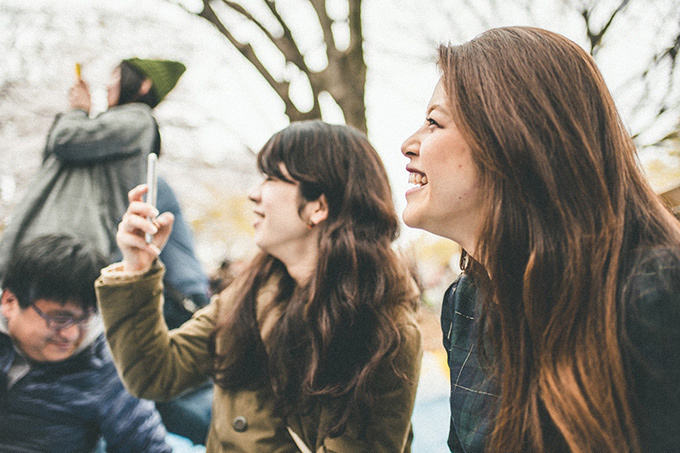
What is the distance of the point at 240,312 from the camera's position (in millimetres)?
1861

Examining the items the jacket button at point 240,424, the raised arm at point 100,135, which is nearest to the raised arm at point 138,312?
the jacket button at point 240,424

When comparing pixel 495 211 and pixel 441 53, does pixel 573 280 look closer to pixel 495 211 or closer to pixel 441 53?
pixel 495 211

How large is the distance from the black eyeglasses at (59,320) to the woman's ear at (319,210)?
3.55ft

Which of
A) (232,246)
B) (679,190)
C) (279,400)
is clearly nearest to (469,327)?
(279,400)

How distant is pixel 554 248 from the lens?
1.02m

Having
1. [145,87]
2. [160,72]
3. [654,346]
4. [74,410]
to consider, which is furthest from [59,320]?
[654,346]

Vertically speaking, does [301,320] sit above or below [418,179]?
below

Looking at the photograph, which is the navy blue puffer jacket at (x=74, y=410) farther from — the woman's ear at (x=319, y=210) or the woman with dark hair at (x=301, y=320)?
the woman's ear at (x=319, y=210)

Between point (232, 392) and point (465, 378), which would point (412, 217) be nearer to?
point (465, 378)

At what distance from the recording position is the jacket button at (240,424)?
163 cm

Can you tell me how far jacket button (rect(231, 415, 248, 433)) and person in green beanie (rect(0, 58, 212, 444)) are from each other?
92 centimetres

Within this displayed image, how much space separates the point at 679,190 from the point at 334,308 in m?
1.18

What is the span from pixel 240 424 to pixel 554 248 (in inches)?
46.2

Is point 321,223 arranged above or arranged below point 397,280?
above
